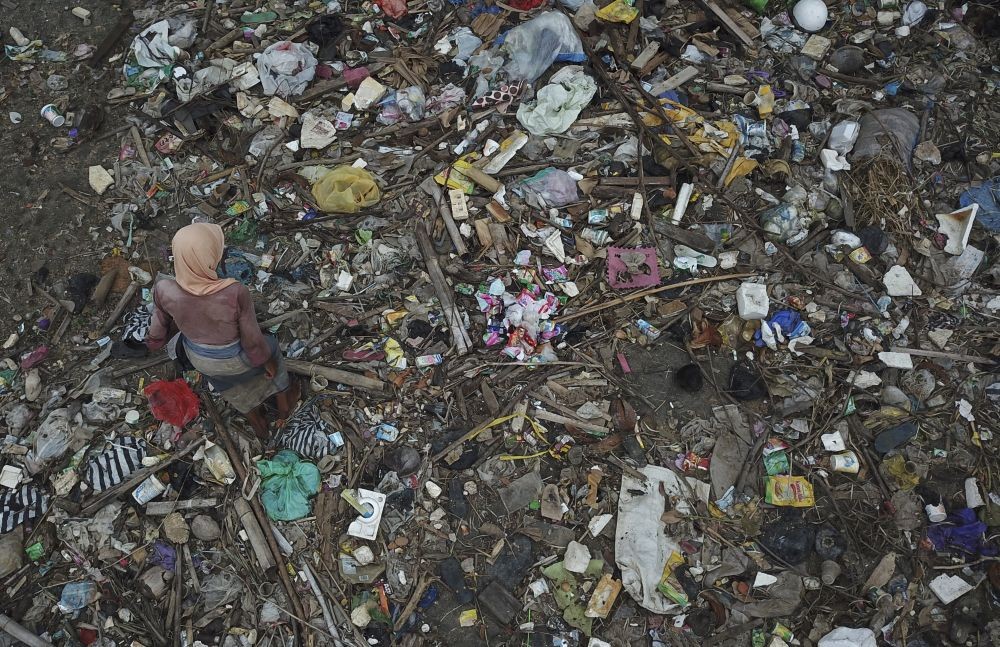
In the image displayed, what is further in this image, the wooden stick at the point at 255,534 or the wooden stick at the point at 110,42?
the wooden stick at the point at 110,42

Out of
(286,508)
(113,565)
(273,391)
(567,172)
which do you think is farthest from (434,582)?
(567,172)

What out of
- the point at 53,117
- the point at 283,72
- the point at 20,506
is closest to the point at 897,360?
the point at 283,72

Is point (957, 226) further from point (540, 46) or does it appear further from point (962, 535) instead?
point (540, 46)

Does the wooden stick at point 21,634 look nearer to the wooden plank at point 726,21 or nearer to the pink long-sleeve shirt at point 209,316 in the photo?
the pink long-sleeve shirt at point 209,316

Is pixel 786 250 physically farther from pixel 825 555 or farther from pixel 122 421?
pixel 122 421

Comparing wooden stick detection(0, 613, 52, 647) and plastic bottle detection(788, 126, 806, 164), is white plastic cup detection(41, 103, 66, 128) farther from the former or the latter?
plastic bottle detection(788, 126, 806, 164)

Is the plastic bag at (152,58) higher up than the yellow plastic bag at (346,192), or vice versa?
the plastic bag at (152,58)

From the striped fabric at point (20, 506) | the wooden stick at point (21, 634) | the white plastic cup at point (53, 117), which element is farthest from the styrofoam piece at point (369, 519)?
the white plastic cup at point (53, 117)
